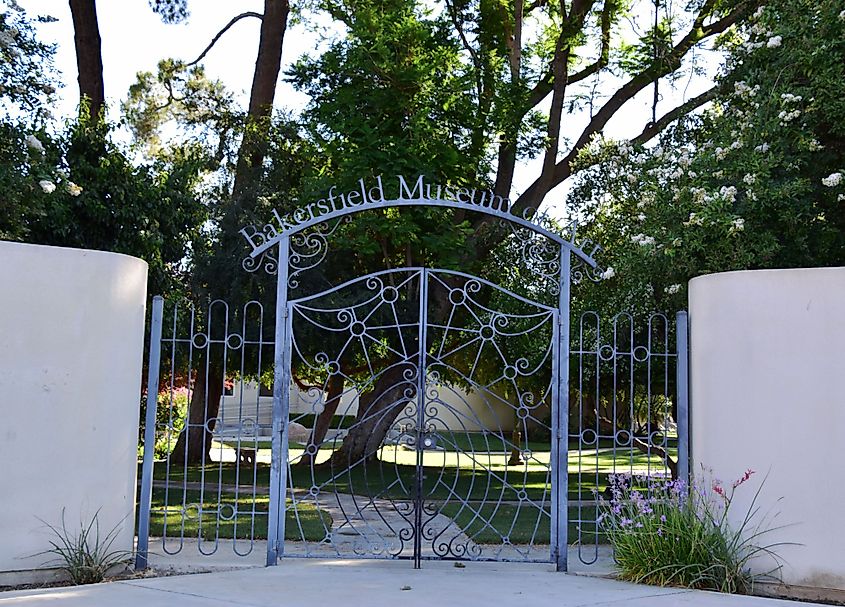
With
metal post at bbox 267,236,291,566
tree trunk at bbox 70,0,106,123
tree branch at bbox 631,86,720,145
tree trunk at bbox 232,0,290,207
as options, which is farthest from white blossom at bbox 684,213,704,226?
A: tree trunk at bbox 70,0,106,123

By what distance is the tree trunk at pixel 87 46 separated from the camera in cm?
1738

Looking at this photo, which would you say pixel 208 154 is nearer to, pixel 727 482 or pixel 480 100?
pixel 480 100

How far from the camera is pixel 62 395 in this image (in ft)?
24.1

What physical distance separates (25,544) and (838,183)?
804cm

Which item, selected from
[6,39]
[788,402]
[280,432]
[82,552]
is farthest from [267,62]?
[788,402]

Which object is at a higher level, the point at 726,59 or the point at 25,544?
the point at 726,59

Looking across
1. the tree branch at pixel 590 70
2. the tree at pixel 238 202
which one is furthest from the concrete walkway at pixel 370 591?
the tree branch at pixel 590 70

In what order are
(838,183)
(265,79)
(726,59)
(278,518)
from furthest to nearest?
(265,79) < (726,59) < (838,183) < (278,518)

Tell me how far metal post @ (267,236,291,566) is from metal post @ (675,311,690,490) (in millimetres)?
3256

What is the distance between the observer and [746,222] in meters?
10.5

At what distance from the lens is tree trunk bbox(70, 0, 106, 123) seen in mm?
17375

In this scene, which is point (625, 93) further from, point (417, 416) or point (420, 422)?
point (420, 422)

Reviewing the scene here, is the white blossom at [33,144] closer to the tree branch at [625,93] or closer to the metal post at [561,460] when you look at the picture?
the metal post at [561,460]

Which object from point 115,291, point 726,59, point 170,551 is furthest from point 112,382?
point 726,59
